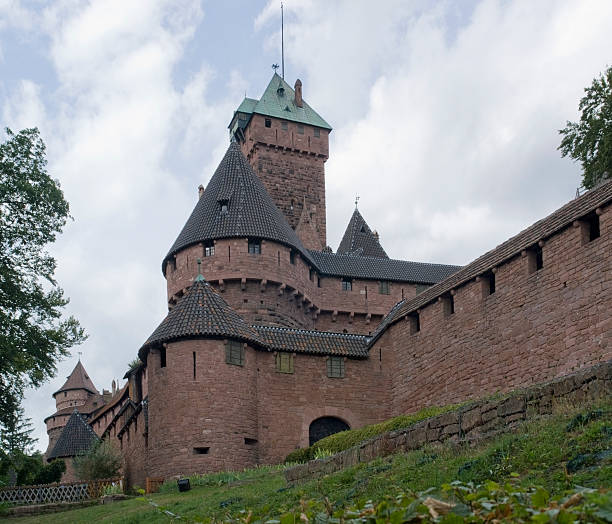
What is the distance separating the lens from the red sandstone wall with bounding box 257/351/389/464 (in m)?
29.4

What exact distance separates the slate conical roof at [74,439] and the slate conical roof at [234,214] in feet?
32.3

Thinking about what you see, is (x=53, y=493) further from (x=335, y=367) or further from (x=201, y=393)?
(x=335, y=367)

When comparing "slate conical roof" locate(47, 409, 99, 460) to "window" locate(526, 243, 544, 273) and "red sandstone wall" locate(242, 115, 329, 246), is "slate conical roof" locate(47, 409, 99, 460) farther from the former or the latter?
"window" locate(526, 243, 544, 273)

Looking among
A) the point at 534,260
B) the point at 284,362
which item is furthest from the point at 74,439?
the point at 534,260

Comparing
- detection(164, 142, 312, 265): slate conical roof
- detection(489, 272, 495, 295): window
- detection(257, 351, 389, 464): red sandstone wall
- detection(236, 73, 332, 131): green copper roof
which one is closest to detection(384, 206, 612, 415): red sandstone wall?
detection(489, 272, 495, 295): window

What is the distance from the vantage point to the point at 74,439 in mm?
42875

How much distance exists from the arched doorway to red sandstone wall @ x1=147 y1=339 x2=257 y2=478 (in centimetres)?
242

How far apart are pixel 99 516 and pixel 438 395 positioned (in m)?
11.4

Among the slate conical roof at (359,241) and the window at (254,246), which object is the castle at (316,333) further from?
the slate conical roof at (359,241)

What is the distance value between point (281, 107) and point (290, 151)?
3.56m

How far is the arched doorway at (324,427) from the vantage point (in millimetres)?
30344

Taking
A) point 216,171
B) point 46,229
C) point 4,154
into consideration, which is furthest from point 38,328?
point 216,171

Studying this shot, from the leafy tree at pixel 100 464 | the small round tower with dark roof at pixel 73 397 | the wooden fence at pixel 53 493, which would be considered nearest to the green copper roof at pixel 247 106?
the small round tower with dark roof at pixel 73 397

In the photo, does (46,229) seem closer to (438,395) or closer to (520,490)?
(438,395)
